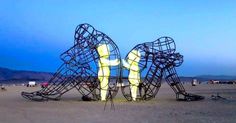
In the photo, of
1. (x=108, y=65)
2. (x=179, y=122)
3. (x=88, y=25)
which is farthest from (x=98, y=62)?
(x=179, y=122)

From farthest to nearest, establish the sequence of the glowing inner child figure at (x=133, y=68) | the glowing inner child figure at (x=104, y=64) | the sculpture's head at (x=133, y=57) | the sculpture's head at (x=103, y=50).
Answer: the sculpture's head at (x=133, y=57), the glowing inner child figure at (x=133, y=68), the sculpture's head at (x=103, y=50), the glowing inner child figure at (x=104, y=64)

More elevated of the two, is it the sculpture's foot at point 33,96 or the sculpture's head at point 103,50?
the sculpture's head at point 103,50

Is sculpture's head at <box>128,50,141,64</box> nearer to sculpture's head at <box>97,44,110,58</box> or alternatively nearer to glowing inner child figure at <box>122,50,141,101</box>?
glowing inner child figure at <box>122,50,141,101</box>

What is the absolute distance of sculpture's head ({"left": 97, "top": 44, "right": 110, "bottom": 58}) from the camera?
1069 inches

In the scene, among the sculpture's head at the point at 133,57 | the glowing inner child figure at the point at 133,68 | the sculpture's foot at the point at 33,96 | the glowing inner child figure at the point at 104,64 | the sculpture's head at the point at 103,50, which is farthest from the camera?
the sculpture's foot at the point at 33,96

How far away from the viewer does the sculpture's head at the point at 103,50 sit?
89.0 ft

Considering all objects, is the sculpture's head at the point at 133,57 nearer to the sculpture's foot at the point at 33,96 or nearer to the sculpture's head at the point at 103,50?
the sculpture's head at the point at 103,50

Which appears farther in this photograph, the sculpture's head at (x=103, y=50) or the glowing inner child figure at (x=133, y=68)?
the glowing inner child figure at (x=133, y=68)

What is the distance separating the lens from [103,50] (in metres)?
27.2

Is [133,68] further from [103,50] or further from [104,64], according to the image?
[103,50]

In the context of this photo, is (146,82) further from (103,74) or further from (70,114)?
(70,114)

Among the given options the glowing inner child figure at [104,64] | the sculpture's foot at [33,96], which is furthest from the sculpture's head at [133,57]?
the sculpture's foot at [33,96]

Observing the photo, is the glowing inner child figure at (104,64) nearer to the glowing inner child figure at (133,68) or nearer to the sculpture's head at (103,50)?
the sculpture's head at (103,50)

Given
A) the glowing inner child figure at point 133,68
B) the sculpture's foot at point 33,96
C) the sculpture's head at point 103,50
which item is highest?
the sculpture's head at point 103,50
